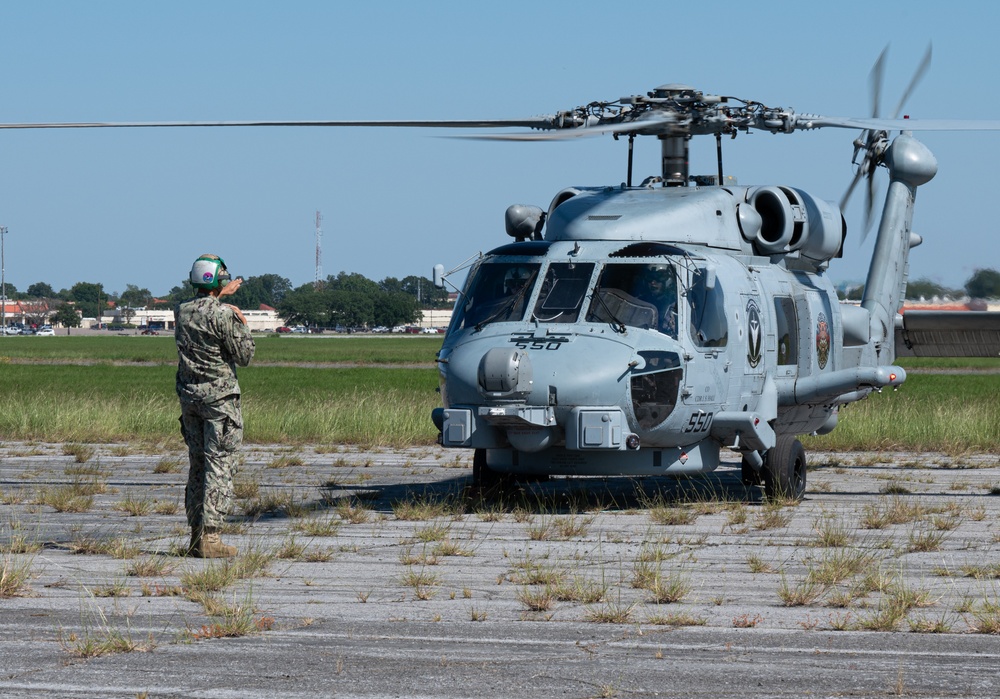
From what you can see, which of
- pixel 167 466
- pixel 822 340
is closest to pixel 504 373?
pixel 822 340

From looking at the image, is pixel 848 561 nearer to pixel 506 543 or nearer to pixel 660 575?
pixel 660 575

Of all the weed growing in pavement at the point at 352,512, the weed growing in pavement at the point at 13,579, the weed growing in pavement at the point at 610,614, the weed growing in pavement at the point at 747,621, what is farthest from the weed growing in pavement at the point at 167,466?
the weed growing in pavement at the point at 747,621

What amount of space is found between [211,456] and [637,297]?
483 centimetres

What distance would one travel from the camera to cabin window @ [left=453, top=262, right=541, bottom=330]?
13969 millimetres

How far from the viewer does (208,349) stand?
10773mm

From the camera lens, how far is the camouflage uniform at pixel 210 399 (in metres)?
10.7

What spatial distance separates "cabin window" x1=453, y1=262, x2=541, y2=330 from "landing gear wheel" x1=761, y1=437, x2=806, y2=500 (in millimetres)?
3143

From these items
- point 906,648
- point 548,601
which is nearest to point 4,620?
point 548,601

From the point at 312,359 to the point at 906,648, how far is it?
86.4 m

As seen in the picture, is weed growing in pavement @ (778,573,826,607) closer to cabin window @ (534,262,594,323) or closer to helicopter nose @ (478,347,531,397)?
helicopter nose @ (478,347,531,397)

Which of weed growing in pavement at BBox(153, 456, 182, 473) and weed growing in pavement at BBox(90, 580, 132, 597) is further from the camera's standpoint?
weed growing in pavement at BBox(153, 456, 182, 473)

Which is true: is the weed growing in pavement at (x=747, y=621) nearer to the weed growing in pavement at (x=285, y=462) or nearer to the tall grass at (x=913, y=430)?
the weed growing in pavement at (x=285, y=462)

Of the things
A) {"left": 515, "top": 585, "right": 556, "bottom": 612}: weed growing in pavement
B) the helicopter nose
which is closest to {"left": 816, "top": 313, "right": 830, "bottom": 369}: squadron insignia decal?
the helicopter nose

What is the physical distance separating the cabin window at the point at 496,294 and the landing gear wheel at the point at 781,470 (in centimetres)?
314
